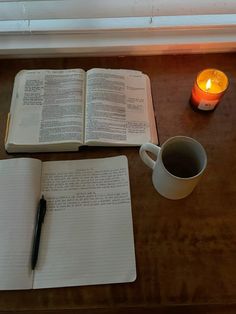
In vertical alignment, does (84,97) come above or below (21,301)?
above

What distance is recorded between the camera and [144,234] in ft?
1.94

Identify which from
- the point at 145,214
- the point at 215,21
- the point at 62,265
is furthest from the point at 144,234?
the point at 215,21

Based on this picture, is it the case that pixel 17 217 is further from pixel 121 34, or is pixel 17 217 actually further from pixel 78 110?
pixel 121 34

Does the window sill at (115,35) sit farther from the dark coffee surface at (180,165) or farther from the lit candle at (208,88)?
the dark coffee surface at (180,165)

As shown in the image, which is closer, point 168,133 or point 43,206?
point 43,206

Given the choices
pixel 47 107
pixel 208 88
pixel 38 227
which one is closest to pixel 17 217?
pixel 38 227

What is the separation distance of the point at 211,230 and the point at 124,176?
0.64 feet

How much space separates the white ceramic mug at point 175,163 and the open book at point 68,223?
0.07 m

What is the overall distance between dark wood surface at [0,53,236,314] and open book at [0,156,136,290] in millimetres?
17

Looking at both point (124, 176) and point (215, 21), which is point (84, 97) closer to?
point (124, 176)

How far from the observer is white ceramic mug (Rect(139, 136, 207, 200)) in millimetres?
561

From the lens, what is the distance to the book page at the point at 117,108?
673 millimetres

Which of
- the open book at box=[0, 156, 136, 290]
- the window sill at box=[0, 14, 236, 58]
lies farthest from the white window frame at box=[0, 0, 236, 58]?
the open book at box=[0, 156, 136, 290]

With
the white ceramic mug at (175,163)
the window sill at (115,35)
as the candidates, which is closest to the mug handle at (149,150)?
the white ceramic mug at (175,163)
